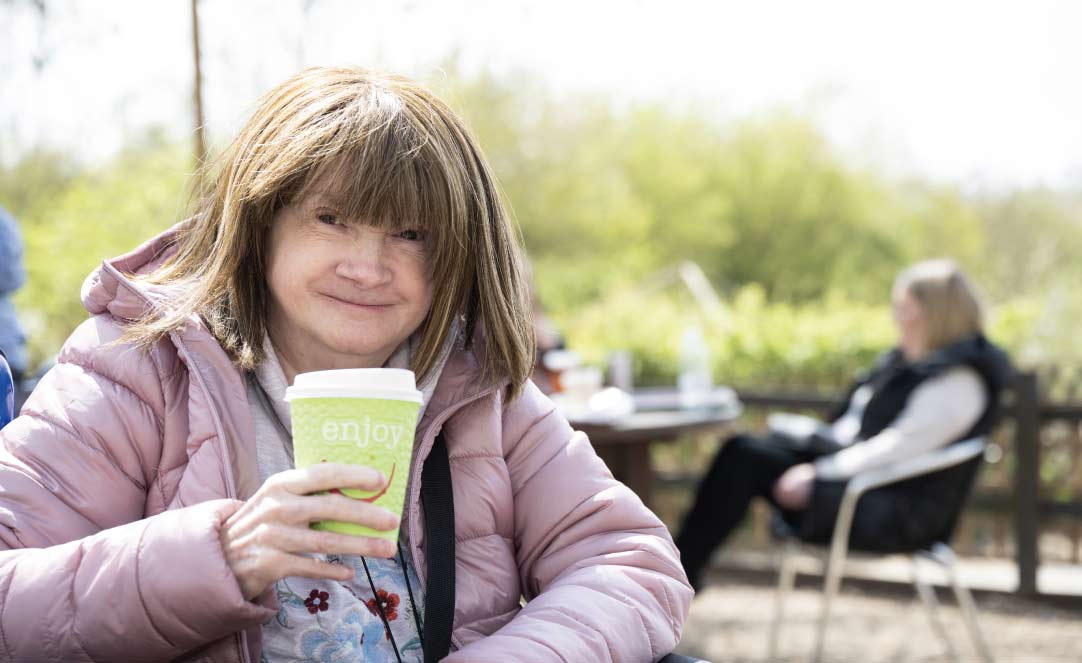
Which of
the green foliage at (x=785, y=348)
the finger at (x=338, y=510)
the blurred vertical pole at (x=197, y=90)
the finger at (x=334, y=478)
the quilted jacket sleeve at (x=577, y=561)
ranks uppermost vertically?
the blurred vertical pole at (x=197, y=90)

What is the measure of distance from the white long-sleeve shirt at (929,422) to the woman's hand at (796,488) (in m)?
0.06

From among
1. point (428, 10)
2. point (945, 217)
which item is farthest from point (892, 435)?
point (945, 217)

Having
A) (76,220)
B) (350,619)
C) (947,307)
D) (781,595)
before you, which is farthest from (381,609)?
(76,220)

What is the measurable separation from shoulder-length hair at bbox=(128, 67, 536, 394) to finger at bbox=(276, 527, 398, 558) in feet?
1.50

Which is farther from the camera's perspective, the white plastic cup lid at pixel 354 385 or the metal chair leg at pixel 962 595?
the metal chair leg at pixel 962 595

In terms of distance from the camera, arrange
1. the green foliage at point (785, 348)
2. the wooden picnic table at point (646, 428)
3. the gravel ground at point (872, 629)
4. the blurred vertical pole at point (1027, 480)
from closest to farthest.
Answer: the wooden picnic table at point (646, 428)
the gravel ground at point (872, 629)
the blurred vertical pole at point (1027, 480)
the green foliage at point (785, 348)

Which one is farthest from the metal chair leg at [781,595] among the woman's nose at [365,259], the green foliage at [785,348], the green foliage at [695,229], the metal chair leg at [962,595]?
the woman's nose at [365,259]

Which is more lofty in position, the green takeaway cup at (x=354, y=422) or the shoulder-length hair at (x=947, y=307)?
the green takeaway cup at (x=354, y=422)

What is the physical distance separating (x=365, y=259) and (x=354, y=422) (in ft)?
1.38

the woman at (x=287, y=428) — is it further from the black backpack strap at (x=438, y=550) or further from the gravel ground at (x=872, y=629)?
the gravel ground at (x=872, y=629)

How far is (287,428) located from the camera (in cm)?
150

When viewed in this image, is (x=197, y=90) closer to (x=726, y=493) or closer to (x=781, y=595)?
(x=726, y=493)

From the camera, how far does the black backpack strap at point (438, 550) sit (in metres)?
1.39

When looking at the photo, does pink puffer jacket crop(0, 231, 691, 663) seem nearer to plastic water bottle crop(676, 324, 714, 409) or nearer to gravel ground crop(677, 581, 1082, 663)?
plastic water bottle crop(676, 324, 714, 409)
